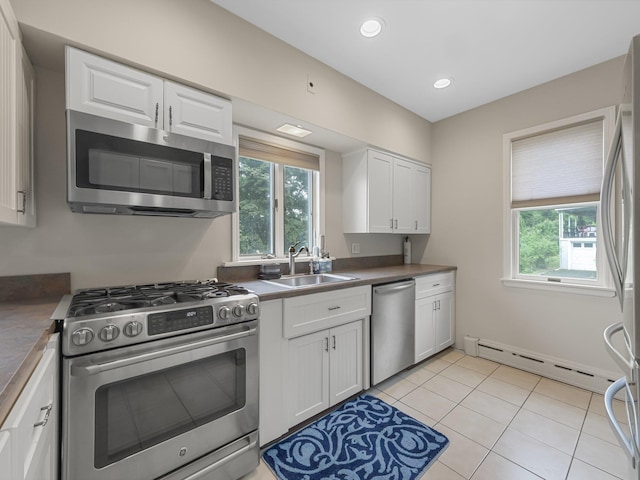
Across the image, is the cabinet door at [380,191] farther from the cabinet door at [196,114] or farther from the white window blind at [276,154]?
the cabinet door at [196,114]

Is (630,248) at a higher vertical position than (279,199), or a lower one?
lower

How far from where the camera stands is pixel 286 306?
1765 mm

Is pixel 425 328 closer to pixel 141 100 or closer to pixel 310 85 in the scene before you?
pixel 310 85

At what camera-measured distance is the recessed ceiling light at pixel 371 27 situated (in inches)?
75.2

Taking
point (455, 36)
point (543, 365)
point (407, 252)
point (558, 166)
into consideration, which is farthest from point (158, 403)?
point (558, 166)

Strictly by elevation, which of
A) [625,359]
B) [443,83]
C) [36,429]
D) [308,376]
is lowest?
[308,376]

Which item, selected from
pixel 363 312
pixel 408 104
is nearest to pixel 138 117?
pixel 363 312

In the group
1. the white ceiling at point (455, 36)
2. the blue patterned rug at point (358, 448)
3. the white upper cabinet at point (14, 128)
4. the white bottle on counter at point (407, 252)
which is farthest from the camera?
the white bottle on counter at point (407, 252)

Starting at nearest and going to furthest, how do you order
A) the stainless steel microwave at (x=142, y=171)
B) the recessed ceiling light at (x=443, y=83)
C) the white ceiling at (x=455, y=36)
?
the stainless steel microwave at (x=142, y=171) < the white ceiling at (x=455, y=36) < the recessed ceiling light at (x=443, y=83)

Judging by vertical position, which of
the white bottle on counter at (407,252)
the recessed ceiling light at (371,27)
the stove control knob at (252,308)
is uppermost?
the recessed ceiling light at (371,27)

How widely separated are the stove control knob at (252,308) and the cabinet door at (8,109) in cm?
103

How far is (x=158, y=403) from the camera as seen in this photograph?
1275mm

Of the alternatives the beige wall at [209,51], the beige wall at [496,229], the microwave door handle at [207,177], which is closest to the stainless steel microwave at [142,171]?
the microwave door handle at [207,177]

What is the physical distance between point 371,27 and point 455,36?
642 millimetres
